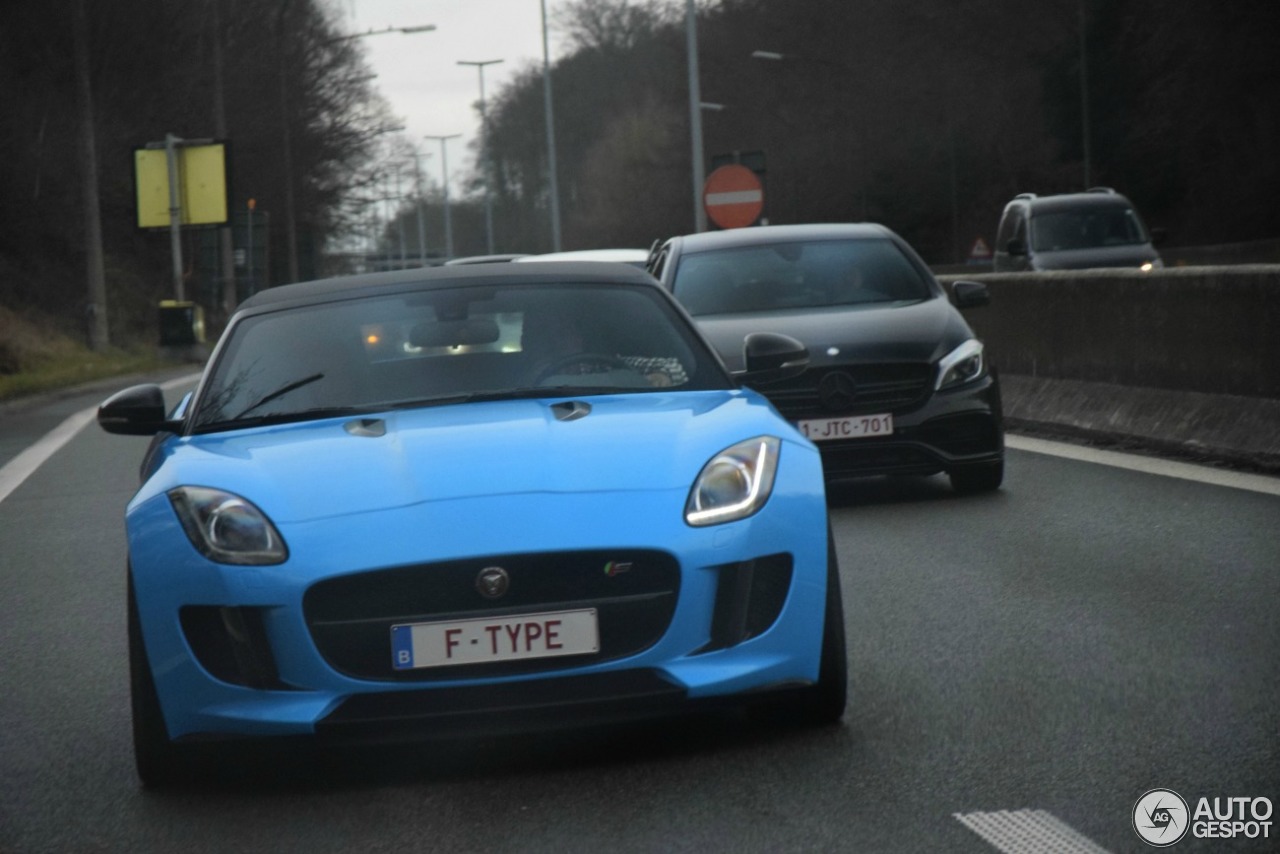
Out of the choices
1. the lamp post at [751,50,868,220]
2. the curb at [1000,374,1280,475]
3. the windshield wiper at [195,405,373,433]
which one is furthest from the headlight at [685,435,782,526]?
the lamp post at [751,50,868,220]

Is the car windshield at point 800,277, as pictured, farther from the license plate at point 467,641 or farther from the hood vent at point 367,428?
the license plate at point 467,641

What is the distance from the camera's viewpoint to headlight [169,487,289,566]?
502 centimetres

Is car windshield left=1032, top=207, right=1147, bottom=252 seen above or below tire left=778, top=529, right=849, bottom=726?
above

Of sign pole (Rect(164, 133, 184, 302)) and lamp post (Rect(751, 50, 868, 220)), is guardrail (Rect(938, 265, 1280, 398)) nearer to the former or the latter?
sign pole (Rect(164, 133, 184, 302))

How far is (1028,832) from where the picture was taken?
172 inches

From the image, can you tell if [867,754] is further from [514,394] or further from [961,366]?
[961,366]

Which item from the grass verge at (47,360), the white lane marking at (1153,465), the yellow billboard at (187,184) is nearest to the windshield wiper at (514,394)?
the white lane marking at (1153,465)

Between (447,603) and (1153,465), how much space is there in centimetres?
744

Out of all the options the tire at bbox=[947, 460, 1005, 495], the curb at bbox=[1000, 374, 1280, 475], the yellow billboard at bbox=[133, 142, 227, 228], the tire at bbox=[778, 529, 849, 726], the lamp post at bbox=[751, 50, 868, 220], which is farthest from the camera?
the lamp post at bbox=[751, 50, 868, 220]

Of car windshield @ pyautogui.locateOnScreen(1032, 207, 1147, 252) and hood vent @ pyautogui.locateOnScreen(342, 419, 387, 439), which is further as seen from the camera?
car windshield @ pyautogui.locateOnScreen(1032, 207, 1147, 252)

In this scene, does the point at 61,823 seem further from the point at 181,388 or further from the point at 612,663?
the point at 181,388

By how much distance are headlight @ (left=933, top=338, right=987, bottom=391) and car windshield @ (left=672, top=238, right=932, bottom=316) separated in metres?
0.99

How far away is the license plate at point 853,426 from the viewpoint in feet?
35.1

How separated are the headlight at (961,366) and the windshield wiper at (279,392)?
202 inches
